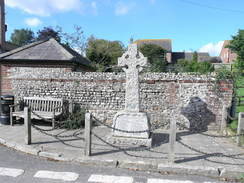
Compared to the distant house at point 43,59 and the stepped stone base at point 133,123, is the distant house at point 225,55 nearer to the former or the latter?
the distant house at point 43,59

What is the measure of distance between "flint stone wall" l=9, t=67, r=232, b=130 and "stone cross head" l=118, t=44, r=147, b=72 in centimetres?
206

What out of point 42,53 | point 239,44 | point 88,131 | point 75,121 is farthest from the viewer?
point 239,44

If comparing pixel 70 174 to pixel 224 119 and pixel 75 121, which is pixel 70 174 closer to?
pixel 75 121

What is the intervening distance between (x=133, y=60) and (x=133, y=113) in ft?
4.92

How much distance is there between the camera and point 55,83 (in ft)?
24.3

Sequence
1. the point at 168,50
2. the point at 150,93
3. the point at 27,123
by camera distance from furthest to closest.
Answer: the point at 168,50 → the point at 150,93 → the point at 27,123

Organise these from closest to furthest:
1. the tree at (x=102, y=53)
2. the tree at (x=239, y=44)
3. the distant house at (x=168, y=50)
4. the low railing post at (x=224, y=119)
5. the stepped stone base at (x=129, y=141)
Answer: the stepped stone base at (x=129, y=141), the low railing post at (x=224, y=119), the tree at (x=102, y=53), the tree at (x=239, y=44), the distant house at (x=168, y=50)

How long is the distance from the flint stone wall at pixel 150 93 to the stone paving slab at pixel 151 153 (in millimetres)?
1189

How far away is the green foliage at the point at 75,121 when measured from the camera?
6.51m

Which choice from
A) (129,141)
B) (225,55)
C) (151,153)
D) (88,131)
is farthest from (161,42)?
(88,131)

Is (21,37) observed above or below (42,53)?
above

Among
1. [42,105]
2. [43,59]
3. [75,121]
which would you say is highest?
[43,59]

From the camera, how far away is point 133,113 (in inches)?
191

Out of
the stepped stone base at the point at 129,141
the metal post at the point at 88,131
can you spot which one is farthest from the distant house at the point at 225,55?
the metal post at the point at 88,131
